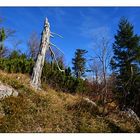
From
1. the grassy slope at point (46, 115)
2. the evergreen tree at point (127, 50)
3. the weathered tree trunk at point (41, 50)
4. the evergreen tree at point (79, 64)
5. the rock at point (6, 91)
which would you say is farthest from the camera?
the evergreen tree at point (79, 64)

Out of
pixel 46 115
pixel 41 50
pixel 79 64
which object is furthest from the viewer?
pixel 79 64

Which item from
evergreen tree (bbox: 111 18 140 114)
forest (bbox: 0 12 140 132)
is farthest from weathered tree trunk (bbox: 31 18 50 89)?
evergreen tree (bbox: 111 18 140 114)

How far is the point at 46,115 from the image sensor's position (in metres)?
10.5

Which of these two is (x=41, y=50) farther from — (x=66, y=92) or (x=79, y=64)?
(x=79, y=64)

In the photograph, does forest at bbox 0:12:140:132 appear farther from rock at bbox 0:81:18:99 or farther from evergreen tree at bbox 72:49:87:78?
evergreen tree at bbox 72:49:87:78

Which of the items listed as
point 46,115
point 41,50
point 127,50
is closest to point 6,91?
point 46,115

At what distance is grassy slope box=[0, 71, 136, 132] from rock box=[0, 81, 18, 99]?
0.21 m

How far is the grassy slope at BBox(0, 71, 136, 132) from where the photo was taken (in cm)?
948

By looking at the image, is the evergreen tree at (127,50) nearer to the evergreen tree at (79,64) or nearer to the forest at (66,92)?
the forest at (66,92)

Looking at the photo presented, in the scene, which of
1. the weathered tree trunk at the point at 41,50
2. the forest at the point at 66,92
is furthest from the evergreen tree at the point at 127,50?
the weathered tree trunk at the point at 41,50

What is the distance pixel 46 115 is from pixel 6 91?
170 centimetres

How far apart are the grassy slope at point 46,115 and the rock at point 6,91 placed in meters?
0.21

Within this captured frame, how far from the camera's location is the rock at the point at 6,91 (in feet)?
34.7
